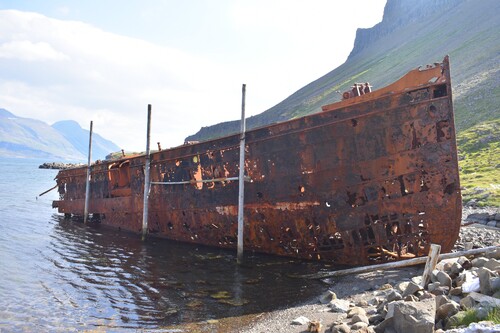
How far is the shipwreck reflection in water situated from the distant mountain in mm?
36120

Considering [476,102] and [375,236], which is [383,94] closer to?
[375,236]

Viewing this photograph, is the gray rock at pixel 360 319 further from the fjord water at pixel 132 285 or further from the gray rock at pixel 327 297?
the fjord water at pixel 132 285

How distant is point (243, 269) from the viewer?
1105 cm

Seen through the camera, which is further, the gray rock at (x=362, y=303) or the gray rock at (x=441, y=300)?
the gray rock at (x=362, y=303)

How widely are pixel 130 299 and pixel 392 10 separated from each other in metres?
150

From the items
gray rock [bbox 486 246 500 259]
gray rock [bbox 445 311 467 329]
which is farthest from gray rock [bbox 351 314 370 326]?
gray rock [bbox 486 246 500 259]

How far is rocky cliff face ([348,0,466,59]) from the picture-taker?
117625mm

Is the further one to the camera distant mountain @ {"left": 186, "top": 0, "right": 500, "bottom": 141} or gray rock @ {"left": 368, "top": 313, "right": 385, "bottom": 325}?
distant mountain @ {"left": 186, "top": 0, "right": 500, "bottom": 141}

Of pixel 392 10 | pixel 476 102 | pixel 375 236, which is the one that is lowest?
pixel 375 236

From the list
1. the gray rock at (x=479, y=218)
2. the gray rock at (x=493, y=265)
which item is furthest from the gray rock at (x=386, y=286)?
the gray rock at (x=479, y=218)

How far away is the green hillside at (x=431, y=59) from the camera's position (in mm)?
44062

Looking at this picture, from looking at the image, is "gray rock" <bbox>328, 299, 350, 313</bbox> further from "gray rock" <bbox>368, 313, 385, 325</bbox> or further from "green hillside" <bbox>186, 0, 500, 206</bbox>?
"green hillside" <bbox>186, 0, 500, 206</bbox>

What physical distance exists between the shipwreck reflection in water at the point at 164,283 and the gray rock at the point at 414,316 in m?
3.41

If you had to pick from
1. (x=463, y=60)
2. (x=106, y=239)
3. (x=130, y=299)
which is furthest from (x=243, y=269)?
(x=463, y=60)
